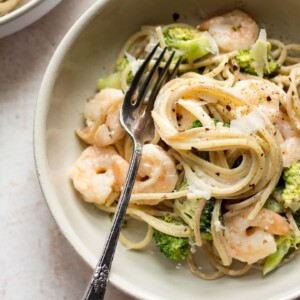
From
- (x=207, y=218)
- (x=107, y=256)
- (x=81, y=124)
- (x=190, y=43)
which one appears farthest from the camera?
(x=81, y=124)

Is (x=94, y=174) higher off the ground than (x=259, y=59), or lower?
lower

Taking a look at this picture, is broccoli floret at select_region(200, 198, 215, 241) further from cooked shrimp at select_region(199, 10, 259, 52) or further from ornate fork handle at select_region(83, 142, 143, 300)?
cooked shrimp at select_region(199, 10, 259, 52)

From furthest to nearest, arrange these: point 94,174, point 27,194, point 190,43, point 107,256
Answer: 1. point 27,194
2. point 190,43
3. point 94,174
4. point 107,256

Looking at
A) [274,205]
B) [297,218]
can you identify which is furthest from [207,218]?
[297,218]

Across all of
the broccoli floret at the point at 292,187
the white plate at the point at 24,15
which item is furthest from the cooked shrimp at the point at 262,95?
the white plate at the point at 24,15

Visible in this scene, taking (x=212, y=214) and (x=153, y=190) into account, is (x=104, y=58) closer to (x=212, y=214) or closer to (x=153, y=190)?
(x=153, y=190)

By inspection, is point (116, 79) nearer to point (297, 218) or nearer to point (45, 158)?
point (45, 158)

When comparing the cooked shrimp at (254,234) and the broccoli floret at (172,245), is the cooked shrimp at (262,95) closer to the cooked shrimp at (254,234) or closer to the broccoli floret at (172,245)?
the cooked shrimp at (254,234)
